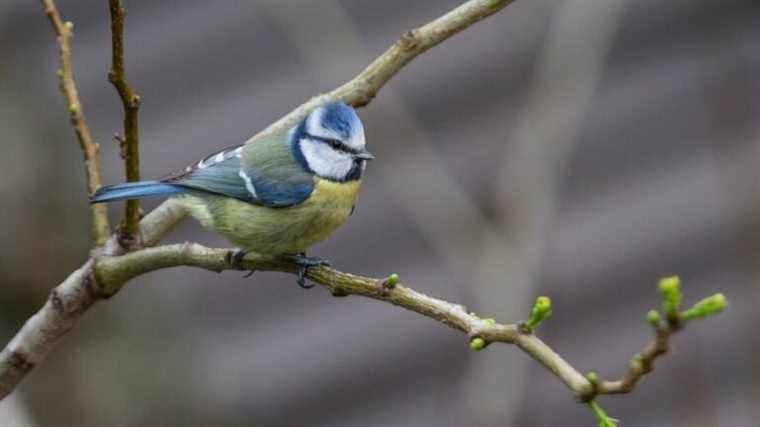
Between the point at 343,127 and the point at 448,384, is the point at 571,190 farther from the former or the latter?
the point at 343,127

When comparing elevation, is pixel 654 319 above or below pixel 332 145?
below

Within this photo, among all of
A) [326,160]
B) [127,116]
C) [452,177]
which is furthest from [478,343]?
[452,177]

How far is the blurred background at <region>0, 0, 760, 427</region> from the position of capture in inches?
132

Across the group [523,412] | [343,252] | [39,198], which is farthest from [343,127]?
[343,252]

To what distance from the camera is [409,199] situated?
3387 mm

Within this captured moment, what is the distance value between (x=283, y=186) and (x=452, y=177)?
58.5 inches

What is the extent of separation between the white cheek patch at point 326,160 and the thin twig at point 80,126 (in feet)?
2.05

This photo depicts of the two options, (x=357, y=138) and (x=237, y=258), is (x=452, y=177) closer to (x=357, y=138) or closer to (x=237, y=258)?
(x=357, y=138)

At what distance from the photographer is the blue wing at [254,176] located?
2.44 meters

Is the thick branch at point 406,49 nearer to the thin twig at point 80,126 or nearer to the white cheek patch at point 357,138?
the white cheek patch at point 357,138

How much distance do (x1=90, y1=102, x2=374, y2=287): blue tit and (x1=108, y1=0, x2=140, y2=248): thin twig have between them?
0.33m

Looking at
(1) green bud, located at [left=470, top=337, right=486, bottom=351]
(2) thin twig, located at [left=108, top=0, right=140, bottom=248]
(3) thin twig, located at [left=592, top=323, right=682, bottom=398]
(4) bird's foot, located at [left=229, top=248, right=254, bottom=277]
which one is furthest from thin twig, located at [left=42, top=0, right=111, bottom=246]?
(3) thin twig, located at [left=592, top=323, right=682, bottom=398]

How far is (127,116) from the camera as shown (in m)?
1.74

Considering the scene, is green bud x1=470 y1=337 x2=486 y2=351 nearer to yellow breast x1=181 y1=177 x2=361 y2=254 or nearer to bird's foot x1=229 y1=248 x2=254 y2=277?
bird's foot x1=229 y1=248 x2=254 y2=277
